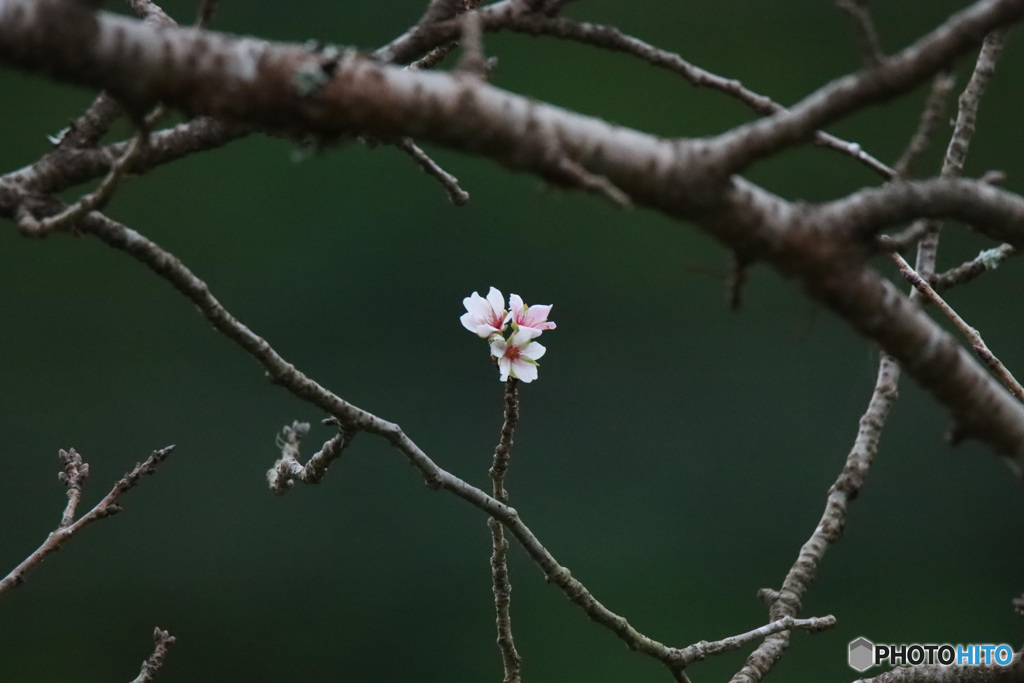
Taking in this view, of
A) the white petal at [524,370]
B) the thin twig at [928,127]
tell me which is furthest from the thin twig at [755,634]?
the thin twig at [928,127]

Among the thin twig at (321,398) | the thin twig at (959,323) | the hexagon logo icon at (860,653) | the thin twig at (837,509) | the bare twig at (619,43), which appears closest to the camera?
the thin twig at (321,398)

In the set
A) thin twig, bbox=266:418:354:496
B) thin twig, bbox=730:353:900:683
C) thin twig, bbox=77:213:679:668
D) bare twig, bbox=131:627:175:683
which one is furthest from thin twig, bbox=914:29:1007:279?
bare twig, bbox=131:627:175:683

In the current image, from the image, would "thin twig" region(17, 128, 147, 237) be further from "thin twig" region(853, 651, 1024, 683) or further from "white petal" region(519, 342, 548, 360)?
"thin twig" region(853, 651, 1024, 683)

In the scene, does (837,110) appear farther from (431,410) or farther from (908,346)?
(431,410)

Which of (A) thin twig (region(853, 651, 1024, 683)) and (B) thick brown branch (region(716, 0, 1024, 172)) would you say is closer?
(B) thick brown branch (region(716, 0, 1024, 172))

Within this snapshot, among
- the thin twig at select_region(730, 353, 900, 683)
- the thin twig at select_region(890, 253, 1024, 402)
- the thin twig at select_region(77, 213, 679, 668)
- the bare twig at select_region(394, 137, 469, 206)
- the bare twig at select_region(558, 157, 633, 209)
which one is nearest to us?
the bare twig at select_region(558, 157, 633, 209)

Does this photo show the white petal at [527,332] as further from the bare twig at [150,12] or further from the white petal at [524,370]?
the bare twig at [150,12]

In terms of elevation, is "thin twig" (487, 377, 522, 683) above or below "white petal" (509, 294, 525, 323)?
below

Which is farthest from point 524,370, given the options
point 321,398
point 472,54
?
point 472,54
